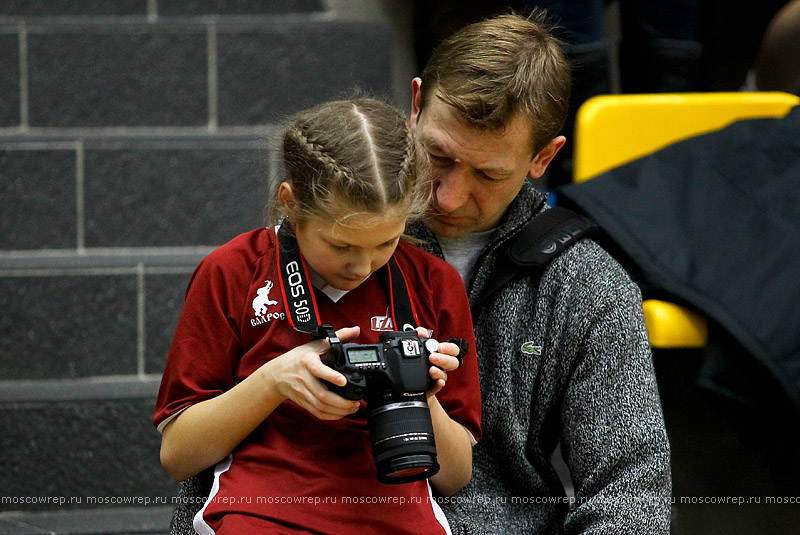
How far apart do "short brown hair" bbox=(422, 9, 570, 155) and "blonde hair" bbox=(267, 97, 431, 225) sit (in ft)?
0.43

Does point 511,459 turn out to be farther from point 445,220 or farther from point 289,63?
point 289,63

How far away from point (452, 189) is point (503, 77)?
18 centimetres

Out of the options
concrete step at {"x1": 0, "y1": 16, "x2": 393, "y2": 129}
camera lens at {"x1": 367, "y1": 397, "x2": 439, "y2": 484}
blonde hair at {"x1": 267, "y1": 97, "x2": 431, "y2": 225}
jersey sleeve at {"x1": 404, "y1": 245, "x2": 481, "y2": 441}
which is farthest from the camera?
concrete step at {"x1": 0, "y1": 16, "x2": 393, "y2": 129}

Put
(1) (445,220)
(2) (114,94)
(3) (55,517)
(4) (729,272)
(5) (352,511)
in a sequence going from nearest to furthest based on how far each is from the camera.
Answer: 1. (5) (352,511)
2. (1) (445,220)
3. (4) (729,272)
4. (3) (55,517)
5. (2) (114,94)

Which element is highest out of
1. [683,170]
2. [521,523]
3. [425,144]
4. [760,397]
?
[425,144]

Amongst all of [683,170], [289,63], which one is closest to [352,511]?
[683,170]

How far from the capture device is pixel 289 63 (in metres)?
2.32

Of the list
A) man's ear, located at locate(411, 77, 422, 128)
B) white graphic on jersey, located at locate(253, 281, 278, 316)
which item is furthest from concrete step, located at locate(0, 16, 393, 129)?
white graphic on jersey, located at locate(253, 281, 278, 316)

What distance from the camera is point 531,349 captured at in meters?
1.45

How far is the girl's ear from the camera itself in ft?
4.21

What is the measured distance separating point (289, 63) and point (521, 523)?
4.40 ft
